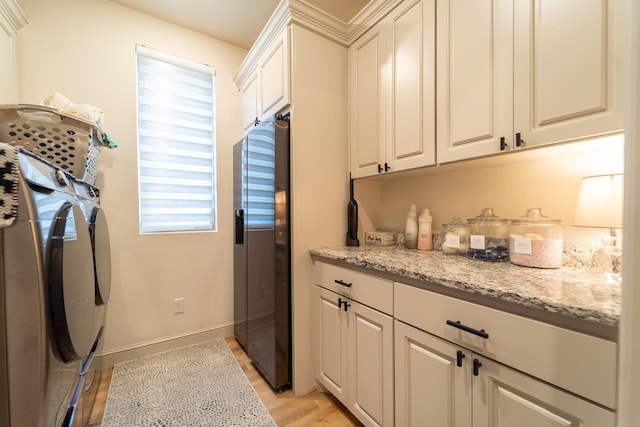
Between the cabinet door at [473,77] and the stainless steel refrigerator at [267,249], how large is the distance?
93cm

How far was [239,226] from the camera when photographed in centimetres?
217

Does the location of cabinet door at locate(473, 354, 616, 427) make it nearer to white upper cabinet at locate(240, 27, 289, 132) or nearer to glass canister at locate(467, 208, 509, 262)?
glass canister at locate(467, 208, 509, 262)

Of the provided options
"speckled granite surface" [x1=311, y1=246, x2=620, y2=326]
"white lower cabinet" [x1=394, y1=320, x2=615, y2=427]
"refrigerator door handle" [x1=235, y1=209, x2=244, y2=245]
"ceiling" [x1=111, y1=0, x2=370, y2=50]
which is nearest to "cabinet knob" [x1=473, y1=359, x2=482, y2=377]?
"white lower cabinet" [x1=394, y1=320, x2=615, y2=427]

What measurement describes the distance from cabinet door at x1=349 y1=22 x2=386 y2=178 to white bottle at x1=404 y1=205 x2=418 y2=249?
0.38 meters

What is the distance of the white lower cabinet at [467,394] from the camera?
66 centimetres

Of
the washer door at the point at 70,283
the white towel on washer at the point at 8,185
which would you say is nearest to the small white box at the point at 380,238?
the washer door at the point at 70,283

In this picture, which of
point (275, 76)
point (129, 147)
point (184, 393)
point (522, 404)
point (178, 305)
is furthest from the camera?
point (178, 305)

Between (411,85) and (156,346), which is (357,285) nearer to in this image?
(411,85)

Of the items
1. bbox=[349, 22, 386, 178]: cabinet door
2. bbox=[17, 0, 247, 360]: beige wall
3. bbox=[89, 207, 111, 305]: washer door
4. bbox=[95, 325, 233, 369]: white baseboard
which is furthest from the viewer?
bbox=[95, 325, 233, 369]: white baseboard

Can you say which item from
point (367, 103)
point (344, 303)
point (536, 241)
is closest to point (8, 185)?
point (344, 303)

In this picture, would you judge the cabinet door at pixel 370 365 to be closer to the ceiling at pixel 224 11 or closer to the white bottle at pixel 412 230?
the white bottle at pixel 412 230

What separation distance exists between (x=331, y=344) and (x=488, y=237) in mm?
1073

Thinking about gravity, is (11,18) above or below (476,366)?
above

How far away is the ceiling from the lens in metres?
1.91
